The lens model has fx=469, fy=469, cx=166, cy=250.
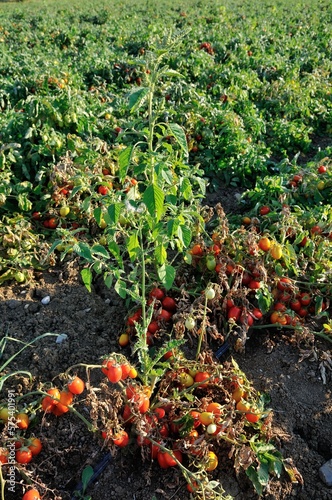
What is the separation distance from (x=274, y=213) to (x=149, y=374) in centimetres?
165

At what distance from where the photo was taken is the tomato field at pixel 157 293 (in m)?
2.21

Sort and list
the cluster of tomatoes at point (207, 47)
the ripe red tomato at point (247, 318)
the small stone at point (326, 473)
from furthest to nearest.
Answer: the cluster of tomatoes at point (207, 47)
the ripe red tomato at point (247, 318)
the small stone at point (326, 473)

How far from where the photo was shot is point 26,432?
2.39 metres

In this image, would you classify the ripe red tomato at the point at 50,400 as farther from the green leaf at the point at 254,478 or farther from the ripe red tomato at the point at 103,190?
the ripe red tomato at the point at 103,190

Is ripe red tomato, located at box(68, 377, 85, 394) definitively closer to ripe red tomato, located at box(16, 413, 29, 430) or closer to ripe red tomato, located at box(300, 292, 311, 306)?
ripe red tomato, located at box(16, 413, 29, 430)

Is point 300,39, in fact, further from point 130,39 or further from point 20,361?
point 20,361

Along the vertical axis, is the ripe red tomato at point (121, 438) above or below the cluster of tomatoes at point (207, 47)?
below

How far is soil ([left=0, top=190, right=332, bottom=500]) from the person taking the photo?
7.50 ft

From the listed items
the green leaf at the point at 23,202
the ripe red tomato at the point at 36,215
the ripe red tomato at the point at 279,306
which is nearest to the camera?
the ripe red tomato at the point at 279,306

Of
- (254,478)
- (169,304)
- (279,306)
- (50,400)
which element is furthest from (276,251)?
(50,400)

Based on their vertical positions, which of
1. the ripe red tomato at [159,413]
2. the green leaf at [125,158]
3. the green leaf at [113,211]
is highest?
the green leaf at [125,158]

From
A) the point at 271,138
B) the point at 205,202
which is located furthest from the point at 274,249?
the point at 271,138

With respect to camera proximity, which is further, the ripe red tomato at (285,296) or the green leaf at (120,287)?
the ripe red tomato at (285,296)

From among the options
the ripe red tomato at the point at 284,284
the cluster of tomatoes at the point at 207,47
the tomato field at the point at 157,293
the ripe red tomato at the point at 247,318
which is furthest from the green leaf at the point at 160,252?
the cluster of tomatoes at the point at 207,47
